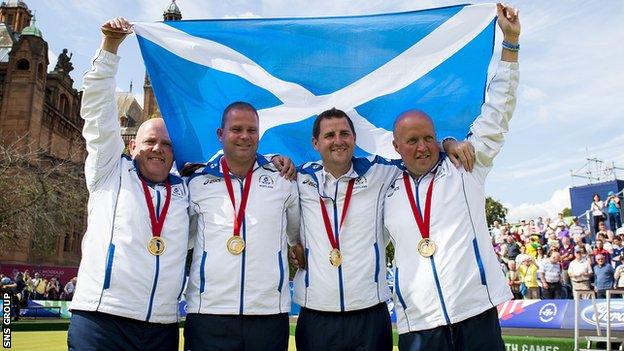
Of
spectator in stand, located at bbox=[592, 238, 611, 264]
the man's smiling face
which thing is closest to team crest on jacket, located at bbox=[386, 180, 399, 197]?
the man's smiling face

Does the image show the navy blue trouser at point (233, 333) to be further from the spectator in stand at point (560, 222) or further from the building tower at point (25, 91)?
the building tower at point (25, 91)

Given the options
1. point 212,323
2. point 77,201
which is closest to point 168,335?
point 212,323

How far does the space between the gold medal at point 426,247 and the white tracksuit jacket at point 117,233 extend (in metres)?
1.78

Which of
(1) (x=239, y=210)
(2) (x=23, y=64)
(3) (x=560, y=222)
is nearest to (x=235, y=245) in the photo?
(1) (x=239, y=210)

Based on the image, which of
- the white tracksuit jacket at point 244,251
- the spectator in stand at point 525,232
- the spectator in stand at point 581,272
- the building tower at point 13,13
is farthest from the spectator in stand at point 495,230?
the building tower at point 13,13

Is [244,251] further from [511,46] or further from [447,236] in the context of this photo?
[511,46]

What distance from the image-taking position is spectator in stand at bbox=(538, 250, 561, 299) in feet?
51.4

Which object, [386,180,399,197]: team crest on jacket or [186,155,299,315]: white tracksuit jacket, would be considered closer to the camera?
[186,155,299,315]: white tracksuit jacket

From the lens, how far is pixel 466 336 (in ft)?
12.5

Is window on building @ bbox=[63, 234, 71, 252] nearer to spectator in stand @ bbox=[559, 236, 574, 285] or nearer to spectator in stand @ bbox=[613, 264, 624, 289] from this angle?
spectator in stand @ bbox=[559, 236, 574, 285]

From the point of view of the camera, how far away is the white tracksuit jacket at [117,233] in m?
4.02

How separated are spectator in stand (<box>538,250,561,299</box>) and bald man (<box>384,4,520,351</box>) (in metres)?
12.8

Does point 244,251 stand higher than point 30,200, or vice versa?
point 30,200

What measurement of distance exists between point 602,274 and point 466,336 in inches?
495
